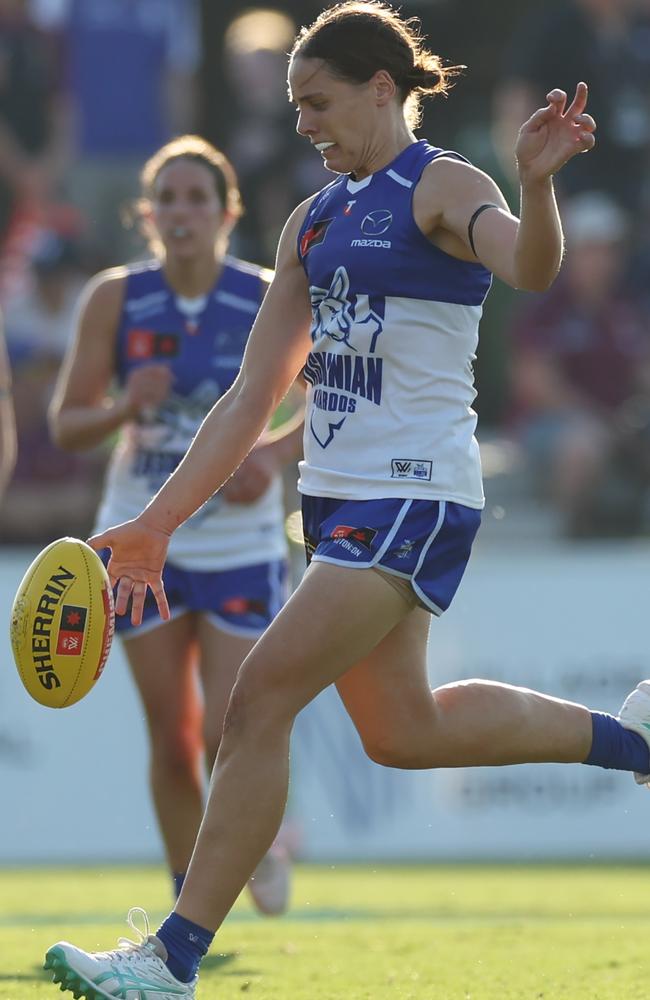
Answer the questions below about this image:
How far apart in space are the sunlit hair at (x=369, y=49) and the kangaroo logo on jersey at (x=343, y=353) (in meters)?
0.49

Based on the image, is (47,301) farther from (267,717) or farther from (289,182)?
(267,717)

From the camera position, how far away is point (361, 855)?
1025 centimetres

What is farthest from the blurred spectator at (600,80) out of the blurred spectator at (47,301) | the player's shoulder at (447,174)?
the player's shoulder at (447,174)

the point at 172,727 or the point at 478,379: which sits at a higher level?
the point at 478,379

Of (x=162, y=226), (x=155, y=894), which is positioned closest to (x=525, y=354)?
(x=155, y=894)

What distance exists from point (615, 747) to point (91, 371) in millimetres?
2518

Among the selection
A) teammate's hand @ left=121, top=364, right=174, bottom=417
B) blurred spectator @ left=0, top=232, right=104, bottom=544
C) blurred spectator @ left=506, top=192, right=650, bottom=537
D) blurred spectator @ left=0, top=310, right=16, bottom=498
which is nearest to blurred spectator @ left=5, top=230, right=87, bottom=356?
blurred spectator @ left=0, top=232, right=104, bottom=544

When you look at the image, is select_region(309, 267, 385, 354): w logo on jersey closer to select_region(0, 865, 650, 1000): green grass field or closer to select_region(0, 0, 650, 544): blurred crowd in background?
select_region(0, 865, 650, 1000): green grass field

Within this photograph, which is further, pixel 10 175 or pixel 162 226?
pixel 10 175

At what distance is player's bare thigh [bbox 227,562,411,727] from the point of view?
4.19 meters

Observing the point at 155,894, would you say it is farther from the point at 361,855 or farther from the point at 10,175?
the point at 10,175

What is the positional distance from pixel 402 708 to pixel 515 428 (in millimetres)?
8000

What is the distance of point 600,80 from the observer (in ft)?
41.2

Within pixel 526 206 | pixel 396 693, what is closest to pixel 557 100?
pixel 526 206
